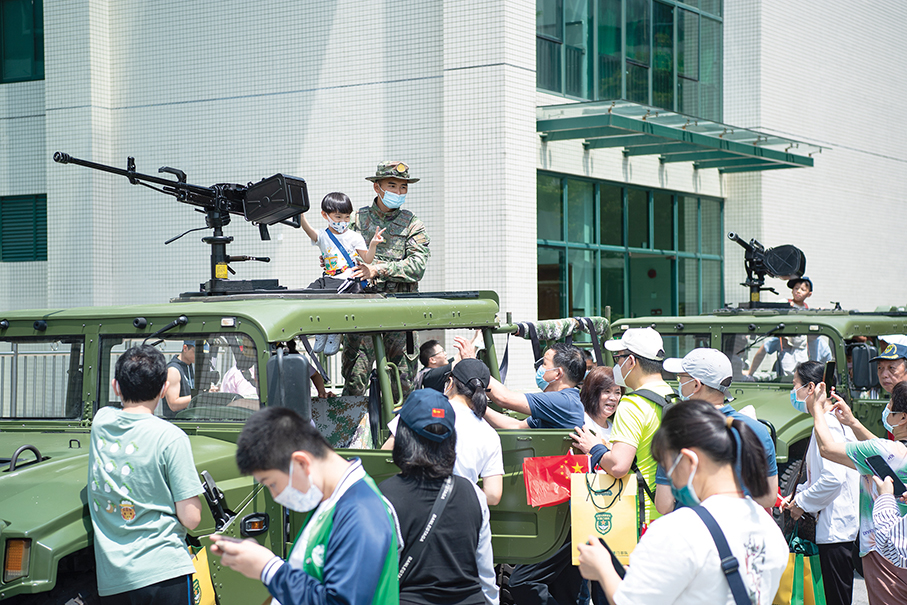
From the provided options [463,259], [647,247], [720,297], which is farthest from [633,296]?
[463,259]

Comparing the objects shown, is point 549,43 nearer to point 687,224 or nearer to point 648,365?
point 687,224

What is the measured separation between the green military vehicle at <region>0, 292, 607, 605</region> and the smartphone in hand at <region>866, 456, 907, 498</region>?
152 cm

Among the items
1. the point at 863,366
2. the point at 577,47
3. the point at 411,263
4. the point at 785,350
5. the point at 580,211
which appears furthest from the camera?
the point at 580,211

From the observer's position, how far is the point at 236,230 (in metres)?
15.4

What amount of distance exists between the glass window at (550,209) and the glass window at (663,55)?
369 cm

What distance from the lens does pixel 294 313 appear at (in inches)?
184

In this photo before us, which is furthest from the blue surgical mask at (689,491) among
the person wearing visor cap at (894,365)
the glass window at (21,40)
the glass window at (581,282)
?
the glass window at (21,40)

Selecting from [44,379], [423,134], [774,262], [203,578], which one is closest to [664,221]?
[423,134]

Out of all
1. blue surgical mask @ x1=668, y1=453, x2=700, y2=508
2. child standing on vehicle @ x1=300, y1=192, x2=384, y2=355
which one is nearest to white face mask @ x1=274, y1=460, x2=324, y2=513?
blue surgical mask @ x1=668, y1=453, x2=700, y2=508

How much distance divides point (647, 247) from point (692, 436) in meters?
15.2

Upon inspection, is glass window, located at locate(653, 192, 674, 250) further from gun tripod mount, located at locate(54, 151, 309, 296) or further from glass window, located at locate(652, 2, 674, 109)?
gun tripod mount, located at locate(54, 151, 309, 296)

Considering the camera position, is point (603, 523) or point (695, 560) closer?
point (695, 560)

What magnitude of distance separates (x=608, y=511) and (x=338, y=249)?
261 cm

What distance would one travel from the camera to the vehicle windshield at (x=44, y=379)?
502cm
